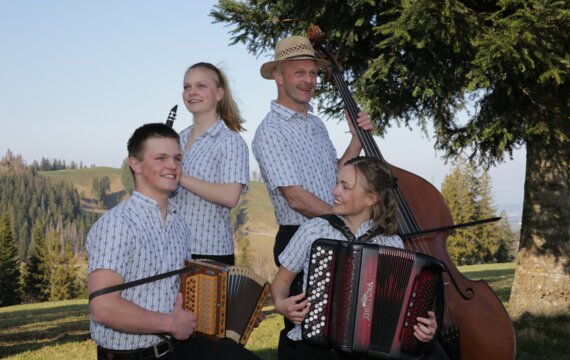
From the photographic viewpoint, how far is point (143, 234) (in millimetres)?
3201

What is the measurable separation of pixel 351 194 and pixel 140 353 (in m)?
1.41

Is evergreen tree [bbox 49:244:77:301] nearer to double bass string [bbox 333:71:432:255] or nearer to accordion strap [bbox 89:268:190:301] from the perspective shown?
double bass string [bbox 333:71:432:255]

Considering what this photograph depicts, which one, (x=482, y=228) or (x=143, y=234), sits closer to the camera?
(x=143, y=234)

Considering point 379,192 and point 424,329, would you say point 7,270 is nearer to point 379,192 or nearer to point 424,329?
point 379,192

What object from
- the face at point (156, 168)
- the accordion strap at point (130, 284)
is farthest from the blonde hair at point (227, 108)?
the accordion strap at point (130, 284)

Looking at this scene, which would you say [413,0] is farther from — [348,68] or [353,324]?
[353,324]

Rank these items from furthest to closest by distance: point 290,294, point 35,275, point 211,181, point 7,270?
point 35,275, point 7,270, point 211,181, point 290,294

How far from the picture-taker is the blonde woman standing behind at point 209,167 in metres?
4.16

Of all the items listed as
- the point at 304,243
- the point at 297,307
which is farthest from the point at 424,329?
the point at 304,243

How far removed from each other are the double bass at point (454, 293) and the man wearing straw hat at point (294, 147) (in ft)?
1.07

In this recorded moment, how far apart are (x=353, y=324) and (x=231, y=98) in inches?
79.5

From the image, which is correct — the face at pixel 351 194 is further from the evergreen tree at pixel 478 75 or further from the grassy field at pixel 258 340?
the grassy field at pixel 258 340

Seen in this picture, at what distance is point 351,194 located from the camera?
3629mm

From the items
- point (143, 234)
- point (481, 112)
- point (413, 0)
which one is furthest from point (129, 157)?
point (481, 112)
